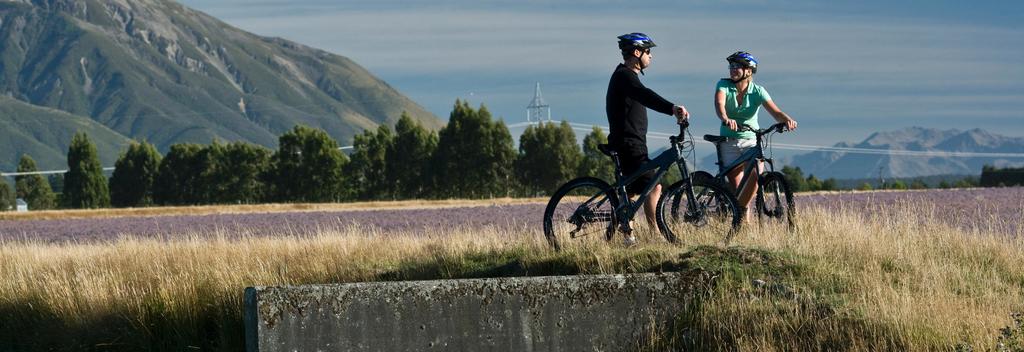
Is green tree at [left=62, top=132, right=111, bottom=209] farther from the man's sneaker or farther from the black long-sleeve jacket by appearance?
the man's sneaker

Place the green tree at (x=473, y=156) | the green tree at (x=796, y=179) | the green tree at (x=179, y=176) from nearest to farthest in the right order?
1. the green tree at (x=473, y=156)
2. the green tree at (x=796, y=179)
3. the green tree at (x=179, y=176)

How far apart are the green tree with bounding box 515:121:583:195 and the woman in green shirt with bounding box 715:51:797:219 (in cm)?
8784

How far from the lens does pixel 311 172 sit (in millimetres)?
106312

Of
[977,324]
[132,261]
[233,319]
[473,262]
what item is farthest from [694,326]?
[132,261]

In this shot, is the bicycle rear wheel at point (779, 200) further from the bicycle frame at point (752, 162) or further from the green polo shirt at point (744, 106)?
the green polo shirt at point (744, 106)

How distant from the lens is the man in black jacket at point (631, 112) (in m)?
12.5

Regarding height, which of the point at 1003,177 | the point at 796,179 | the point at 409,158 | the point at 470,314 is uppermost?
the point at 409,158

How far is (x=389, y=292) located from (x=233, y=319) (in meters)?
2.99

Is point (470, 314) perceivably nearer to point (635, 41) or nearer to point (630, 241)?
point (630, 241)

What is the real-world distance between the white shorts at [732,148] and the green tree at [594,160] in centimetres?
9139

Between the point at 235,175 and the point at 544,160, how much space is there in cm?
3102

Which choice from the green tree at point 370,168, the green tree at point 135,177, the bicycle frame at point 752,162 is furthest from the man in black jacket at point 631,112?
the green tree at point 135,177

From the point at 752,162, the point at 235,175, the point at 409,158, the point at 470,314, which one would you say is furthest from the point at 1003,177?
the point at 235,175

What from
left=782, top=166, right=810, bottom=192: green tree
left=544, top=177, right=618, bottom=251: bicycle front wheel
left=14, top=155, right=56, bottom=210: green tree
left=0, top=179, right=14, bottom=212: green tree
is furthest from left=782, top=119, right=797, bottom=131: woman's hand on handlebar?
left=0, top=179, right=14, bottom=212: green tree
